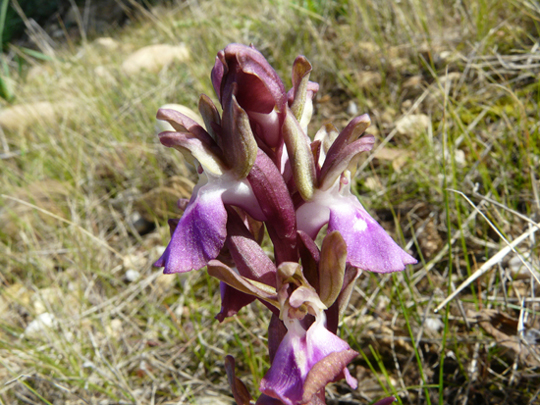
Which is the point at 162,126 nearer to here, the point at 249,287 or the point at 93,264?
the point at 93,264

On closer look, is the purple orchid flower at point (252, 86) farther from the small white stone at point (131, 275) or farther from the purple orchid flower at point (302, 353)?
the small white stone at point (131, 275)

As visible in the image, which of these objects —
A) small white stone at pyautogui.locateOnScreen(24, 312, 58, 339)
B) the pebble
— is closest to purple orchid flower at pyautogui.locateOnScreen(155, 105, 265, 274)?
small white stone at pyautogui.locateOnScreen(24, 312, 58, 339)

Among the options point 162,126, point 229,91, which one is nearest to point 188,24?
point 162,126

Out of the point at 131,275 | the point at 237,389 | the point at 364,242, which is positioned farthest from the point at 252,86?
the point at 131,275

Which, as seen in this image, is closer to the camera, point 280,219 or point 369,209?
point 280,219

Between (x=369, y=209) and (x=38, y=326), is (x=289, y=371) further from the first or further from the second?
(x=38, y=326)

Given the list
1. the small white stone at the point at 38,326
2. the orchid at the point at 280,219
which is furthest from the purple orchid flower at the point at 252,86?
the small white stone at the point at 38,326
